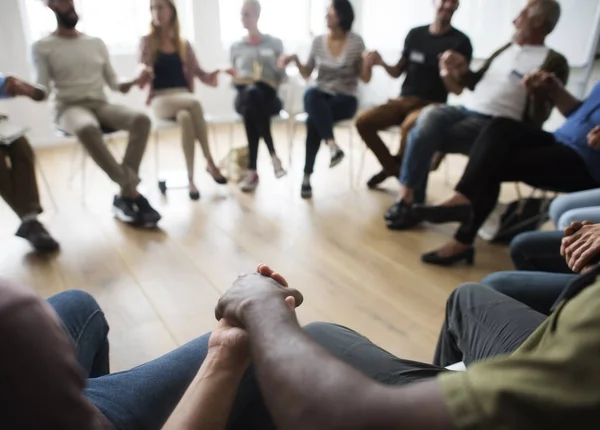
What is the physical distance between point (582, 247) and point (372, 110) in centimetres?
204

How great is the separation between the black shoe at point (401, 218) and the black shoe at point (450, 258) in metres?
0.38

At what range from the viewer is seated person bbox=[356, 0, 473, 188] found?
2859 mm

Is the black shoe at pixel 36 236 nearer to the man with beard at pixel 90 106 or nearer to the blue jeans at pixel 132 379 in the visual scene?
the man with beard at pixel 90 106

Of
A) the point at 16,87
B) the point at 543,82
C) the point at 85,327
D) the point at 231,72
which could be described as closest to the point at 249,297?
the point at 85,327

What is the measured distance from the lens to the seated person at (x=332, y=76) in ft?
10.1

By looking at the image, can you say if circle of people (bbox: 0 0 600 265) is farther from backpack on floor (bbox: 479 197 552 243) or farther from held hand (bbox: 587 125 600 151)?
backpack on floor (bbox: 479 197 552 243)

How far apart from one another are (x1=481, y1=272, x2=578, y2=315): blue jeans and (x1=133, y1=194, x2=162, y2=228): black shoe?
1865 mm

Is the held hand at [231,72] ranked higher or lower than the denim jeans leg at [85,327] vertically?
higher

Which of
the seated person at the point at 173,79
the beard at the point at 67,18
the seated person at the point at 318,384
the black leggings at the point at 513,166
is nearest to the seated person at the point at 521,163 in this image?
the black leggings at the point at 513,166

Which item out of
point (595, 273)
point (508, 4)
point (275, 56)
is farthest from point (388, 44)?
point (595, 273)

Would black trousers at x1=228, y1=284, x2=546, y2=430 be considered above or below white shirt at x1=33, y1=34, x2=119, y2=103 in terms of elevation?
below

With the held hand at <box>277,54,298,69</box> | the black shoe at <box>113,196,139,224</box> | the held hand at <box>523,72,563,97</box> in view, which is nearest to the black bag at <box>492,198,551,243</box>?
the held hand at <box>523,72,563,97</box>

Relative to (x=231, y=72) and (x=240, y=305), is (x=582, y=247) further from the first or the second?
(x=231, y=72)

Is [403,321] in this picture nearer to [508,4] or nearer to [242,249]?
[242,249]
